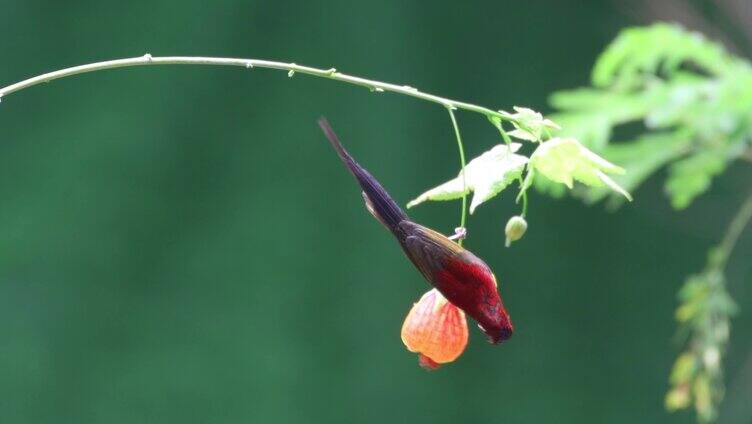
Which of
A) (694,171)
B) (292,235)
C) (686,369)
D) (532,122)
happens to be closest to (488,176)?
(532,122)

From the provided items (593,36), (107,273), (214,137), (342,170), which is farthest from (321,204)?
(593,36)

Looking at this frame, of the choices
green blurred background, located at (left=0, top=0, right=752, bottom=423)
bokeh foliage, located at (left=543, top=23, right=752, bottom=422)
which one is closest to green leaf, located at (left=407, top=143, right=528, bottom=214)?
bokeh foliage, located at (left=543, top=23, right=752, bottom=422)

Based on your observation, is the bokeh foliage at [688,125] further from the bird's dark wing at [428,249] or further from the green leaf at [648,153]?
the bird's dark wing at [428,249]

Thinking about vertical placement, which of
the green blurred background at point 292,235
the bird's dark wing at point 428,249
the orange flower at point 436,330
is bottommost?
the orange flower at point 436,330

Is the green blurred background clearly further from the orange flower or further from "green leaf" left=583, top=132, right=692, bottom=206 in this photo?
the orange flower

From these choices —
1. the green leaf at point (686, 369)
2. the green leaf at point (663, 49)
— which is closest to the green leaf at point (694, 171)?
the green leaf at point (663, 49)

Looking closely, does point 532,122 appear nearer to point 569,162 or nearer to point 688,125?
point 569,162

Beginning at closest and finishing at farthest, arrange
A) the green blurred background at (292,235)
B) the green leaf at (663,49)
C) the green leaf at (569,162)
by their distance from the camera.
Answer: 1. the green leaf at (569,162)
2. the green leaf at (663,49)
3. the green blurred background at (292,235)
